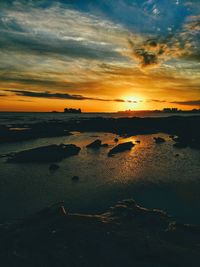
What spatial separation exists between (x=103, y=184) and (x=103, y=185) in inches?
11.7

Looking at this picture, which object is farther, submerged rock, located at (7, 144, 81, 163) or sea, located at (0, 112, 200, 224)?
submerged rock, located at (7, 144, 81, 163)

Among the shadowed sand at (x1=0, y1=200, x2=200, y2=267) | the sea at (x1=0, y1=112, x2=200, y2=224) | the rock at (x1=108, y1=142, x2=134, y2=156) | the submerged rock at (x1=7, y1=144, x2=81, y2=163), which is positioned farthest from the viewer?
the rock at (x1=108, y1=142, x2=134, y2=156)

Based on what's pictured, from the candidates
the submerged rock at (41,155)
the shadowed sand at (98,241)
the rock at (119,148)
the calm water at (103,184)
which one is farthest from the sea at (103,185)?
the rock at (119,148)

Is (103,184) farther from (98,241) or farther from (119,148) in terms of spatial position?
(119,148)

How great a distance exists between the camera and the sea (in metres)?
17.8

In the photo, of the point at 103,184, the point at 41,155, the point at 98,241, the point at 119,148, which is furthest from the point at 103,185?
the point at 119,148

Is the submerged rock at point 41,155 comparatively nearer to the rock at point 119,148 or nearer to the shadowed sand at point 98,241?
the rock at point 119,148

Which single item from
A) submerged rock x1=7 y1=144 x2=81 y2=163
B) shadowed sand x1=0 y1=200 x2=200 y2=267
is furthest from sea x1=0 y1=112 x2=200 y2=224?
shadowed sand x1=0 y1=200 x2=200 y2=267

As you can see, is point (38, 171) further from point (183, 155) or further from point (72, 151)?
point (183, 155)

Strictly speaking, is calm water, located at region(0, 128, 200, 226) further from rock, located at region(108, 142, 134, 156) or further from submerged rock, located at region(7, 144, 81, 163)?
rock, located at region(108, 142, 134, 156)

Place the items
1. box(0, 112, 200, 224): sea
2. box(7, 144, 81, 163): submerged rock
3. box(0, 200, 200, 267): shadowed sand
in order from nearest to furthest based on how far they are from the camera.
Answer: box(0, 200, 200, 267): shadowed sand, box(0, 112, 200, 224): sea, box(7, 144, 81, 163): submerged rock

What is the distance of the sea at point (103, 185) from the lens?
17.8 meters

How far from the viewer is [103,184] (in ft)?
76.1

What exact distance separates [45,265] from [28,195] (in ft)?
35.6
